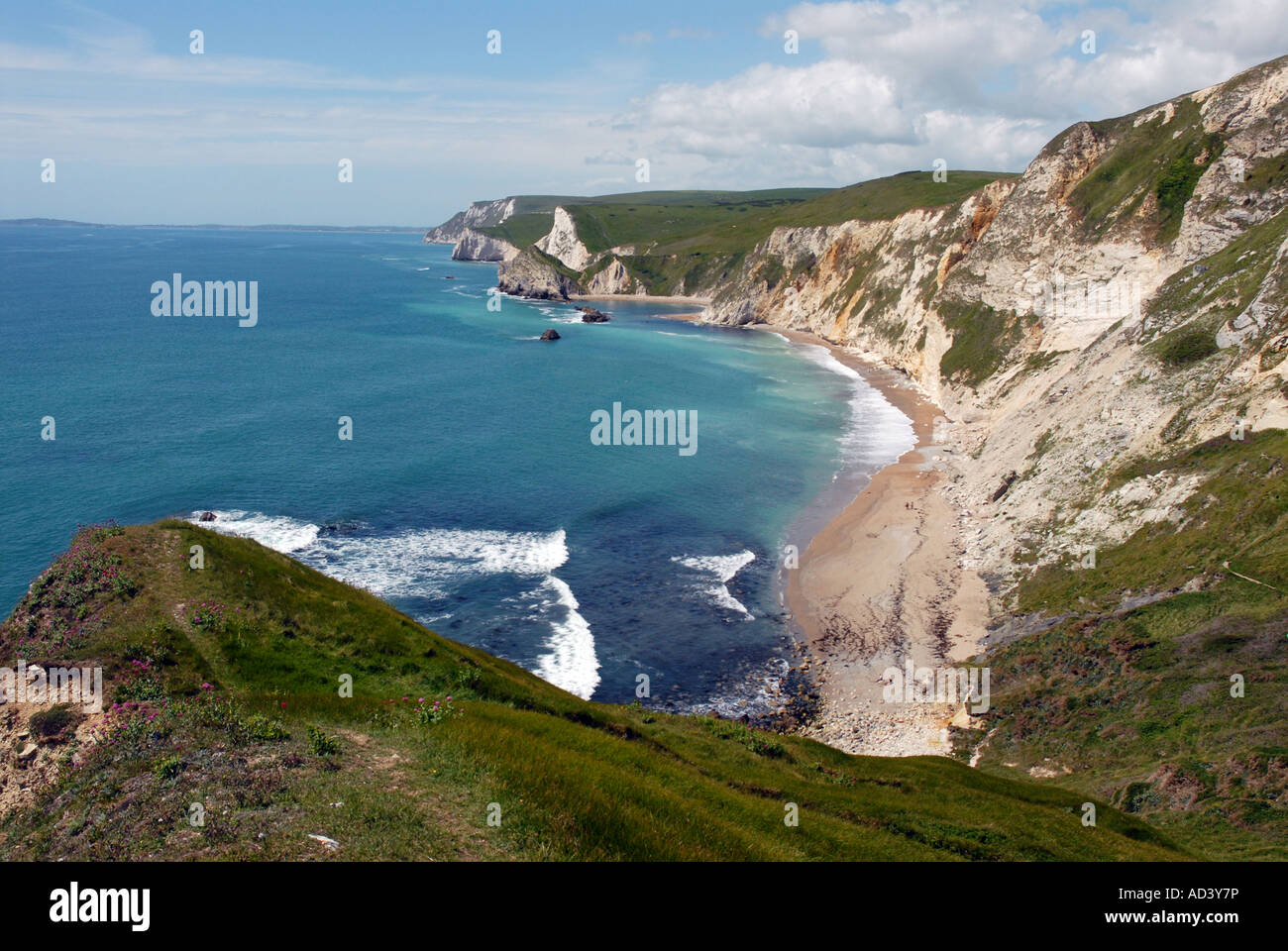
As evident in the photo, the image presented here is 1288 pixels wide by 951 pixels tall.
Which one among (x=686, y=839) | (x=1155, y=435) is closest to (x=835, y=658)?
(x=1155, y=435)

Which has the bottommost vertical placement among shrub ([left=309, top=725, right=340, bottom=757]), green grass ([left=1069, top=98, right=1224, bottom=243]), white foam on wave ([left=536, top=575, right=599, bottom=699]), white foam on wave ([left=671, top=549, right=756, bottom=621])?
white foam on wave ([left=536, top=575, right=599, bottom=699])

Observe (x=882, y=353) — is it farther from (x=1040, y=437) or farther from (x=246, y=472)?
(x=246, y=472)

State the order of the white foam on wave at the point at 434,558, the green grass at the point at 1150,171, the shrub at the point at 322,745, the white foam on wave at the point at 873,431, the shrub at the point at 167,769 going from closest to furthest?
the shrub at the point at 167,769 < the shrub at the point at 322,745 < the white foam on wave at the point at 434,558 < the green grass at the point at 1150,171 < the white foam on wave at the point at 873,431

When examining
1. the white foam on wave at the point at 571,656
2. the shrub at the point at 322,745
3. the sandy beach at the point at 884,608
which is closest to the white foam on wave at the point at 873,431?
the sandy beach at the point at 884,608

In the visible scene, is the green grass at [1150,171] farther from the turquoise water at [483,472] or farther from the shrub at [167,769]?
the shrub at [167,769]

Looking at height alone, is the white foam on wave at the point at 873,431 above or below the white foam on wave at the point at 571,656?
above

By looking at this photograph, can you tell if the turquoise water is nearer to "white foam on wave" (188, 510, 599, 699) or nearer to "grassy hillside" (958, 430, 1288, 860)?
"white foam on wave" (188, 510, 599, 699)

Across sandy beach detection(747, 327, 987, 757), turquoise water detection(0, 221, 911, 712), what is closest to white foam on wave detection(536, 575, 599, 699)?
turquoise water detection(0, 221, 911, 712)
